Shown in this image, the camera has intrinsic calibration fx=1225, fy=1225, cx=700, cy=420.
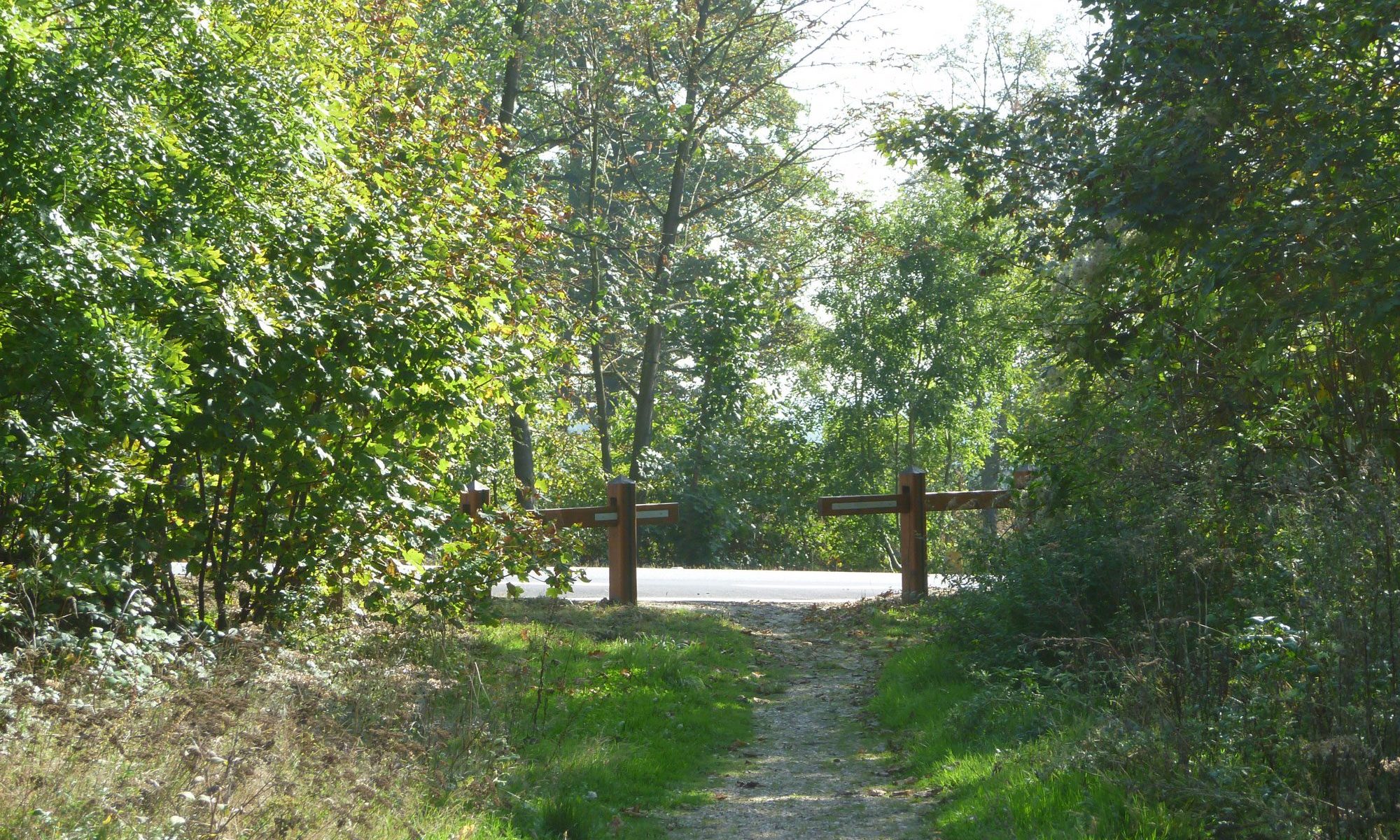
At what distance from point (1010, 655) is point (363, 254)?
5.45 metres

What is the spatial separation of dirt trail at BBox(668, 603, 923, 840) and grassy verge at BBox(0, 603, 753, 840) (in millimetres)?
253

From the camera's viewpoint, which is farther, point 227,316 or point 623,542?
point 623,542

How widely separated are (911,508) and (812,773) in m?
6.78

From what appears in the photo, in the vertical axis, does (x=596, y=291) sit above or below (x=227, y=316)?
above

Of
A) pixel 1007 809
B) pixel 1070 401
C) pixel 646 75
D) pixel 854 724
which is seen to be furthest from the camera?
pixel 646 75

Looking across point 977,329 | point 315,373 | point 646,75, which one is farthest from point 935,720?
point 977,329

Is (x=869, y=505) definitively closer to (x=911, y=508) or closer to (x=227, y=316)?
(x=911, y=508)

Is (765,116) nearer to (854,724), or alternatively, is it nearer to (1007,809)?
(854,724)

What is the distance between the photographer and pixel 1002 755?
696 centimetres

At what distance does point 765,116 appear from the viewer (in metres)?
24.0

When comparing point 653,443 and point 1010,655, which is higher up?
point 653,443

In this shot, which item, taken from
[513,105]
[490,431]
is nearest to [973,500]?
[490,431]

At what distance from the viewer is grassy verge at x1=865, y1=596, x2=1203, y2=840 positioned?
5555 millimetres

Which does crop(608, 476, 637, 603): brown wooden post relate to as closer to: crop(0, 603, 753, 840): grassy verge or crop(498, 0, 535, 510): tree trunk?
crop(0, 603, 753, 840): grassy verge
